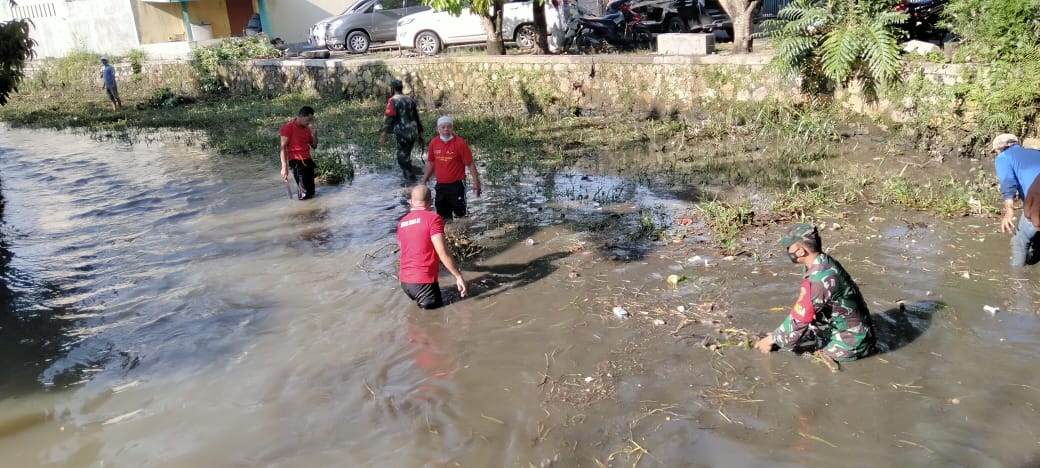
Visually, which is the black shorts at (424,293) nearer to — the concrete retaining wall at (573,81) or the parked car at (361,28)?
the concrete retaining wall at (573,81)

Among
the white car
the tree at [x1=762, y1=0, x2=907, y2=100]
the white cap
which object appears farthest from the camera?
the white car

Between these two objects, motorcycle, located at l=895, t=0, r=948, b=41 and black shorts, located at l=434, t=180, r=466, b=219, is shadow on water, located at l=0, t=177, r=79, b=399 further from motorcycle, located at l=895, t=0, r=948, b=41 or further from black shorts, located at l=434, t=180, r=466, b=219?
motorcycle, located at l=895, t=0, r=948, b=41

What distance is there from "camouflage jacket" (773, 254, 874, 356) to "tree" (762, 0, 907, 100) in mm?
7071

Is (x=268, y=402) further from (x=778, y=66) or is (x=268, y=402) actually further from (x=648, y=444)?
(x=778, y=66)

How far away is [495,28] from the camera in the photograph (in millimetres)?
16859

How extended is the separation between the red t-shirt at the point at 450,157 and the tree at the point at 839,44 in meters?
5.93

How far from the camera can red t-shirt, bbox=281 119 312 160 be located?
31.3 feet

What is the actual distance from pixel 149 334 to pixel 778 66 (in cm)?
963

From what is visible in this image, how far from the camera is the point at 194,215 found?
9.88 m

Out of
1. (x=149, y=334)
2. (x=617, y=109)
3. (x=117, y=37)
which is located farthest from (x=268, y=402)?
(x=117, y=37)

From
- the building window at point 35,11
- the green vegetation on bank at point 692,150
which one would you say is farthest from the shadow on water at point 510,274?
the building window at point 35,11

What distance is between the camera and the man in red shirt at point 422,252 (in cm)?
607

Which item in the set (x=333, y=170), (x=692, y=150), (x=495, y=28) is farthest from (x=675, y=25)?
(x=333, y=170)

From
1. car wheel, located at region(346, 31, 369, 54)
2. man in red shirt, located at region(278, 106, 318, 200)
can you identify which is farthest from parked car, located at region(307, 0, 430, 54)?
man in red shirt, located at region(278, 106, 318, 200)
